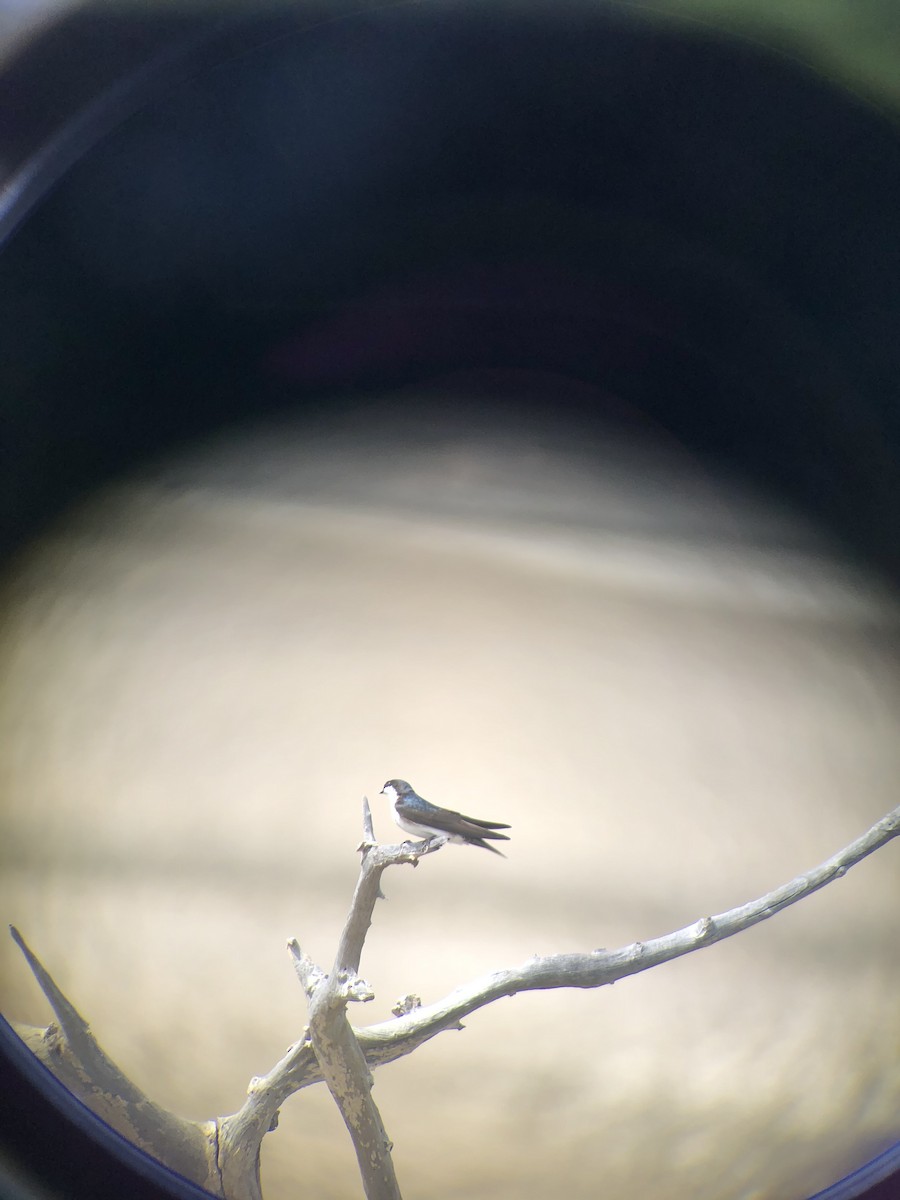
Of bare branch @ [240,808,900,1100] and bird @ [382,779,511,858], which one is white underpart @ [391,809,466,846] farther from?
bare branch @ [240,808,900,1100]

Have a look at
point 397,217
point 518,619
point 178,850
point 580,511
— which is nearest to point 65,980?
point 178,850

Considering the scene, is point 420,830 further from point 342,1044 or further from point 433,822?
point 342,1044

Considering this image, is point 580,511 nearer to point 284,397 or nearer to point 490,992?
point 284,397

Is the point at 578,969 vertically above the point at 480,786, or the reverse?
the point at 480,786

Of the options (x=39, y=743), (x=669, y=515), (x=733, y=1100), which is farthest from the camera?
(x=669, y=515)

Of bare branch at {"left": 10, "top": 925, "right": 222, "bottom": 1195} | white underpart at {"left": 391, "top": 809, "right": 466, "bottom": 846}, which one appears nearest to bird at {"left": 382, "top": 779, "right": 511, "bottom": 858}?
white underpart at {"left": 391, "top": 809, "right": 466, "bottom": 846}

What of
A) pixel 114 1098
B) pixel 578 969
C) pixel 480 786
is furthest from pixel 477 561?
pixel 114 1098

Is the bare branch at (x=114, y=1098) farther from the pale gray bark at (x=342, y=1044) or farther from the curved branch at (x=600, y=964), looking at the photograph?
the curved branch at (x=600, y=964)
